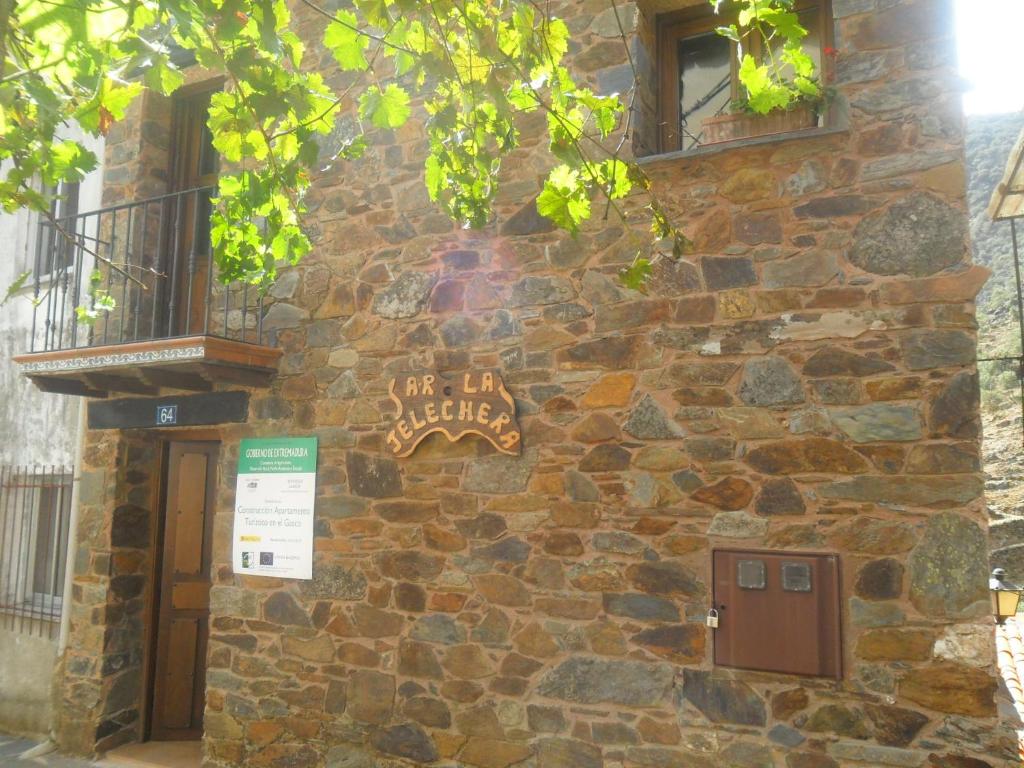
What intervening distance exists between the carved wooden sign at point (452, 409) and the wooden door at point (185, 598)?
185cm

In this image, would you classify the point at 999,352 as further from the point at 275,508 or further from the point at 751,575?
the point at 275,508

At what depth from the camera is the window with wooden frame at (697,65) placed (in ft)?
13.4

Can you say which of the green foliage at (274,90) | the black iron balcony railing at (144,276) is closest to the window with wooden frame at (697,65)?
the green foliage at (274,90)

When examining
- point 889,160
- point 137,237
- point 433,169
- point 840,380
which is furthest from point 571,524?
point 137,237

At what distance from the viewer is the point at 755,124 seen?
384 cm

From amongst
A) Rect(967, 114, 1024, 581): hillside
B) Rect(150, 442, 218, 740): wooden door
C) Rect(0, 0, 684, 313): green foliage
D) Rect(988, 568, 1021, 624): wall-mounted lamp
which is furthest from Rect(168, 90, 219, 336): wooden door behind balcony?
Rect(967, 114, 1024, 581): hillside

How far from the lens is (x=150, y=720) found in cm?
554

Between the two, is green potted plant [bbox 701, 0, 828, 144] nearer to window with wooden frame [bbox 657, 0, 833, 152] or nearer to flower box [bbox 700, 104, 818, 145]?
flower box [bbox 700, 104, 818, 145]

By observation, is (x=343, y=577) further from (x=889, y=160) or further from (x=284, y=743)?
(x=889, y=160)

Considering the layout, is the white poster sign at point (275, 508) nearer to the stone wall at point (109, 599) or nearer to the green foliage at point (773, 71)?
the stone wall at point (109, 599)

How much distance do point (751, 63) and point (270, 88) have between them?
195 centimetres

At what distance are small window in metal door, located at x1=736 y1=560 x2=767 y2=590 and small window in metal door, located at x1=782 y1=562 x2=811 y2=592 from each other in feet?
0.29

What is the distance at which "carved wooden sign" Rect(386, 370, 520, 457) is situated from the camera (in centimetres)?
421

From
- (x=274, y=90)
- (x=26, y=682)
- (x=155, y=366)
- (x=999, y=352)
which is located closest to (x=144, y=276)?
(x=155, y=366)
